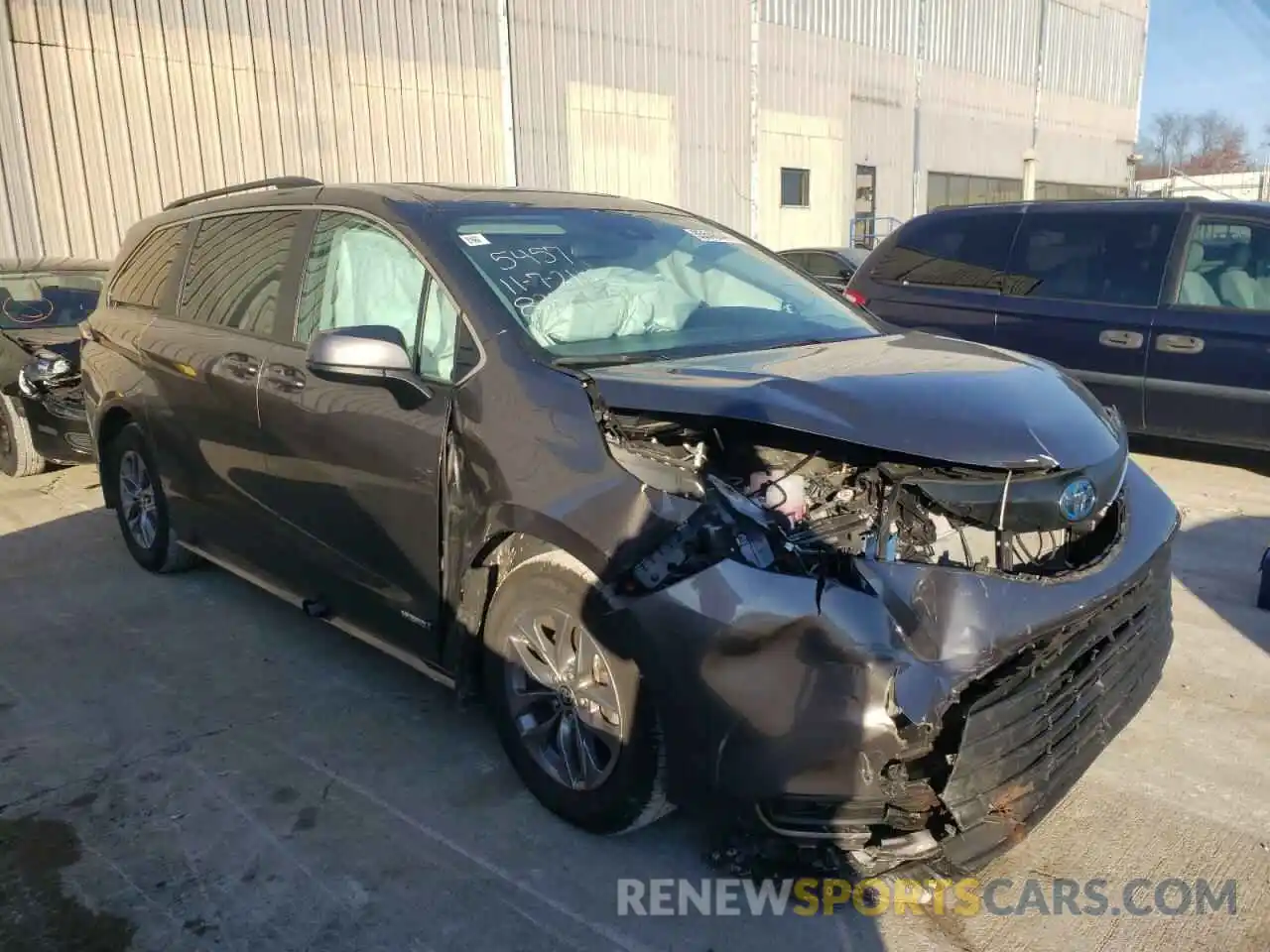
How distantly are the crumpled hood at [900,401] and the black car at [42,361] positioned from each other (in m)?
5.40

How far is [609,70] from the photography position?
17.3 meters

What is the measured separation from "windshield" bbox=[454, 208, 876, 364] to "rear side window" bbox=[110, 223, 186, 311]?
223cm

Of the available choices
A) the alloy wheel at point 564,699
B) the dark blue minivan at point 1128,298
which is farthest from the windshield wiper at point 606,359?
the dark blue minivan at point 1128,298

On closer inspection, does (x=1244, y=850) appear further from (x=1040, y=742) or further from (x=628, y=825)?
(x=628, y=825)

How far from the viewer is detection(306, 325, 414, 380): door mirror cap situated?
2.88 m

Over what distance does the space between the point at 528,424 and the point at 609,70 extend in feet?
53.4

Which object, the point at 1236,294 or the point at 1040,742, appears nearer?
the point at 1040,742

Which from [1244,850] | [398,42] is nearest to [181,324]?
[1244,850]

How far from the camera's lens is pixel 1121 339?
631cm

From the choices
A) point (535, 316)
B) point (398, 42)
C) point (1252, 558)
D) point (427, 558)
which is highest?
point (398, 42)

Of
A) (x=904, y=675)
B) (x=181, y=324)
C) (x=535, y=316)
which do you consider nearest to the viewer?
(x=904, y=675)

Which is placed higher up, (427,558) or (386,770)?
(427,558)

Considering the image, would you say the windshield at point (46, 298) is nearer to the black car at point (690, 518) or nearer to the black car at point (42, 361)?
the black car at point (42, 361)

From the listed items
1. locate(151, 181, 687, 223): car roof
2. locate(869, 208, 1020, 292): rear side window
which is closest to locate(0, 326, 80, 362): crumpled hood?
locate(151, 181, 687, 223): car roof
